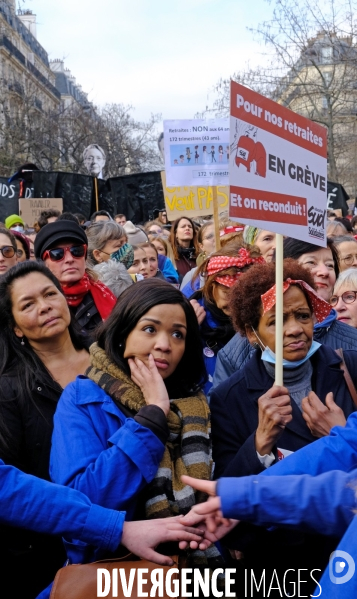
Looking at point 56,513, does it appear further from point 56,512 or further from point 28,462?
point 28,462

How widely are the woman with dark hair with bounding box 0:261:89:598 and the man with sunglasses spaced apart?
1.06m

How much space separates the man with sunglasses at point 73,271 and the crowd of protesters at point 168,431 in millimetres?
1026

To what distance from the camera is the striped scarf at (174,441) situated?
2430 millimetres

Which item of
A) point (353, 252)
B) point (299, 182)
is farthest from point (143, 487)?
point (353, 252)

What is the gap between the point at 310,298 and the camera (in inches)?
123

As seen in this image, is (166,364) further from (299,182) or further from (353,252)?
(353,252)

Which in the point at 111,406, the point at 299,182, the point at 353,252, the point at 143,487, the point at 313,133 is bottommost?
the point at 143,487

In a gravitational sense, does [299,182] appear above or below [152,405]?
above

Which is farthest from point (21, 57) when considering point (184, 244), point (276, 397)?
point (276, 397)

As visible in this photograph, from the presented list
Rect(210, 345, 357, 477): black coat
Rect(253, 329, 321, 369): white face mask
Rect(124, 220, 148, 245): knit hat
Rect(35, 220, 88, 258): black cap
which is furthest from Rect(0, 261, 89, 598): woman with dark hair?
Rect(124, 220, 148, 245): knit hat

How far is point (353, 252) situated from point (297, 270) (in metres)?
2.48

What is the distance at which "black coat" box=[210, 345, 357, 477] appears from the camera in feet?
9.31

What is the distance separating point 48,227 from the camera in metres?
4.74

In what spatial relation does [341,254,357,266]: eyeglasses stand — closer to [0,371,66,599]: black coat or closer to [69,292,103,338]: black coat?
[69,292,103,338]: black coat
